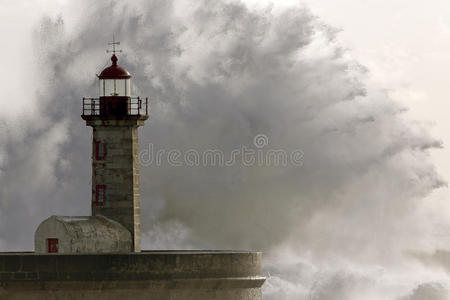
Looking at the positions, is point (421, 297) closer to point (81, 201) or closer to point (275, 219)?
point (275, 219)

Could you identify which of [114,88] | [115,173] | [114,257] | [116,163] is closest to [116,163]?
[116,163]

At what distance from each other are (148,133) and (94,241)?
1195 cm

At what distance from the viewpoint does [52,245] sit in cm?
3428

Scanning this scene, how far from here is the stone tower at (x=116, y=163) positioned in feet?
115

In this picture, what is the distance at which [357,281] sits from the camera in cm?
4719

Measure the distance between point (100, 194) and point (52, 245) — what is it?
1566mm

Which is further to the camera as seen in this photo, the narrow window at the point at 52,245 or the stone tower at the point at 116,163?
the stone tower at the point at 116,163

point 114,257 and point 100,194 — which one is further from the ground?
point 100,194
